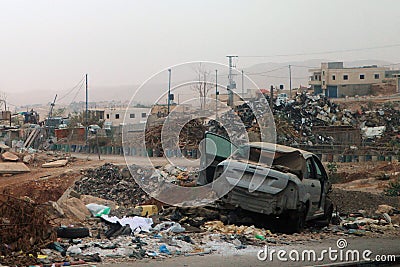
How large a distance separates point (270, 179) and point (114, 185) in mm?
9579

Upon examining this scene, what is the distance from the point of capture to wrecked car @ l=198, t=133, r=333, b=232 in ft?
33.9

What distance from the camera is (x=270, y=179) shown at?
10.3m

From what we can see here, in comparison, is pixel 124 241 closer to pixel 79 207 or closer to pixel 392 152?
pixel 79 207

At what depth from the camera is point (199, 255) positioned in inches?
325

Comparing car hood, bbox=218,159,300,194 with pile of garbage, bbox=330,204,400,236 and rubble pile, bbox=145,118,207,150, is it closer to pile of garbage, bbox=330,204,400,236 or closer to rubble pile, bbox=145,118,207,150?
pile of garbage, bbox=330,204,400,236

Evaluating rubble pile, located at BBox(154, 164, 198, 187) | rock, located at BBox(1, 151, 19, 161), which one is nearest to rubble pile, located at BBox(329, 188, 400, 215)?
rubble pile, located at BBox(154, 164, 198, 187)

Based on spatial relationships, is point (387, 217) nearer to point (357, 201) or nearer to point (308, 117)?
point (357, 201)

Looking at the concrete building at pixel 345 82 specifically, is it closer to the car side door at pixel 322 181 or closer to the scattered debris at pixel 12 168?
the scattered debris at pixel 12 168

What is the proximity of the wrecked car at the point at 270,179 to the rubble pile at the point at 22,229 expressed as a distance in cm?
362

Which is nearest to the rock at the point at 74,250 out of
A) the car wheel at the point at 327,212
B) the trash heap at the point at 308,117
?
the car wheel at the point at 327,212

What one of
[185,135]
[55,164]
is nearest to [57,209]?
[185,135]

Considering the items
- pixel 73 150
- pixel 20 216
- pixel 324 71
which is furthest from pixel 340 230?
pixel 324 71

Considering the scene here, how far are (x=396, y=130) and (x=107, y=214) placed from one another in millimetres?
30012

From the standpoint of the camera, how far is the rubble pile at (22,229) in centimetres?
756
